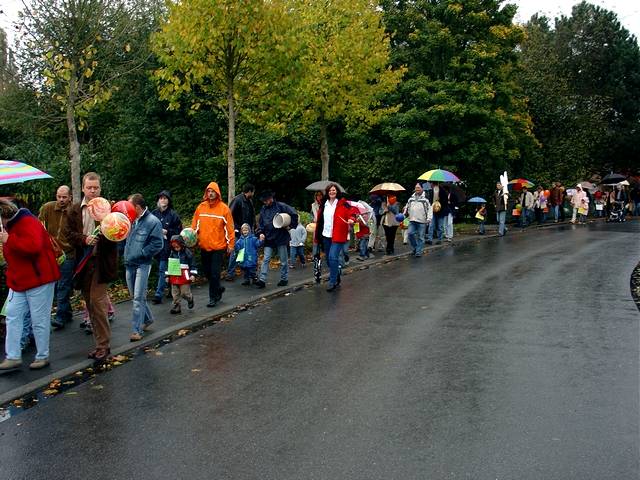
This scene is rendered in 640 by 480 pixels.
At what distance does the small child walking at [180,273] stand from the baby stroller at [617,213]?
1066 inches

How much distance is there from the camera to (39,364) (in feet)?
23.5

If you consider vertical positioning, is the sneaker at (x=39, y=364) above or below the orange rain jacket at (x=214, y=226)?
below

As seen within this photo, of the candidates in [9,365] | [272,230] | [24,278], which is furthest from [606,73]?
[9,365]

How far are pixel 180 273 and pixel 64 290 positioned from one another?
158 cm

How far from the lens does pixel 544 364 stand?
282 inches

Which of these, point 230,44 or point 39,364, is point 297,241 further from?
point 39,364

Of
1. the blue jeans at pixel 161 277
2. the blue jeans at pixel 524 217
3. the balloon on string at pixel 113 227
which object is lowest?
the blue jeans at pixel 161 277

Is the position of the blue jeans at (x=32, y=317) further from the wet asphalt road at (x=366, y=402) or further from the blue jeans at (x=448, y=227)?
the blue jeans at (x=448, y=227)

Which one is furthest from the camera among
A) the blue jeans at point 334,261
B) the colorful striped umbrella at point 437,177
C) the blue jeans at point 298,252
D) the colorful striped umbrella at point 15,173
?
the colorful striped umbrella at point 437,177

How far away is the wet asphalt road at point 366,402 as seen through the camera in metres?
4.73

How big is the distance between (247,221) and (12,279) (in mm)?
5950

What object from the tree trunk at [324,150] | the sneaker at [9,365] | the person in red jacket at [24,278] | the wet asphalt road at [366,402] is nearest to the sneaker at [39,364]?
the person in red jacket at [24,278]

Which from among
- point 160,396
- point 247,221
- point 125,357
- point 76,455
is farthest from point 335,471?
point 247,221

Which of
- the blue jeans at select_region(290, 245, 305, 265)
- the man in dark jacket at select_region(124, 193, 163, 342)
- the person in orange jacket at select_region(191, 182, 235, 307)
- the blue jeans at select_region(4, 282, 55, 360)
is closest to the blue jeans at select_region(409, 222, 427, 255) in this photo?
the blue jeans at select_region(290, 245, 305, 265)
